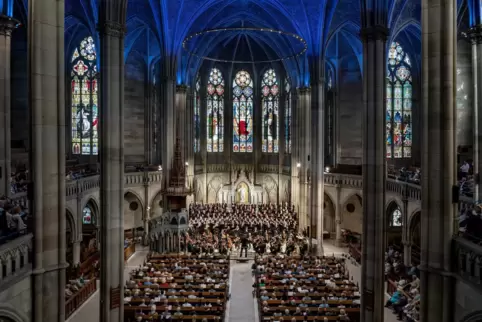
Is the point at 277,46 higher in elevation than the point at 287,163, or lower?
higher

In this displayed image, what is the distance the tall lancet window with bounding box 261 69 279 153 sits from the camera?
4619 cm

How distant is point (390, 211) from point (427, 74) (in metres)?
21.7

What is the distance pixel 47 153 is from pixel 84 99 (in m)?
27.3

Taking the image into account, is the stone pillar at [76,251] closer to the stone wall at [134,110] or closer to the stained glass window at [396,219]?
the stone wall at [134,110]

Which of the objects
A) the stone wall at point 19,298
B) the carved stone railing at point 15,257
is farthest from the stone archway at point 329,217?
the stone wall at point 19,298

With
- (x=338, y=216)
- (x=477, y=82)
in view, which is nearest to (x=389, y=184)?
(x=338, y=216)

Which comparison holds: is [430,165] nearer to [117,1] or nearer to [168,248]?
[117,1]

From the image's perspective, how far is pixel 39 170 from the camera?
10625mm

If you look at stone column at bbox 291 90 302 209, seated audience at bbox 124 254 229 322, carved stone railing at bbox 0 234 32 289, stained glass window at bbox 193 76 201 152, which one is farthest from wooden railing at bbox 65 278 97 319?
stained glass window at bbox 193 76 201 152

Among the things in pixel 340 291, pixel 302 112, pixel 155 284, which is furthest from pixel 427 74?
pixel 302 112

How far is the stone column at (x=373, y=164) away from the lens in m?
17.1

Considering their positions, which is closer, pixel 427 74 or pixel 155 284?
pixel 427 74

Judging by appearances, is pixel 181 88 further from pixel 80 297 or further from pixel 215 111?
pixel 80 297

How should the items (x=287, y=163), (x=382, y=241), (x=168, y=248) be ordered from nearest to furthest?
(x=382, y=241) → (x=168, y=248) → (x=287, y=163)
